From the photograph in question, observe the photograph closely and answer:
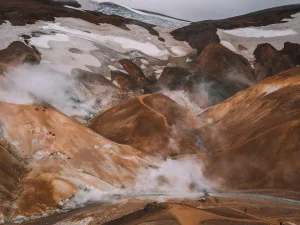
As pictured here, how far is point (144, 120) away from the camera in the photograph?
63.9m

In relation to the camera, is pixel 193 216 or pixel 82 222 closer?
pixel 193 216

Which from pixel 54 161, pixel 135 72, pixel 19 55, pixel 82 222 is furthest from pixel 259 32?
pixel 82 222

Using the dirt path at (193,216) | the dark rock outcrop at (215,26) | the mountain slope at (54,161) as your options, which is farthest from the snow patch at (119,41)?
the dirt path at (193,216)

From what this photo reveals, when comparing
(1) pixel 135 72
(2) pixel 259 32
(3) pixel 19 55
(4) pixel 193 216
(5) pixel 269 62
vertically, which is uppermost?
(4) pixel 193 216

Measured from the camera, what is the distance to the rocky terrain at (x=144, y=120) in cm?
3306

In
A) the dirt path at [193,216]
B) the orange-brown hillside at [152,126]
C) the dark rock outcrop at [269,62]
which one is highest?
the dirt path at [193,216]

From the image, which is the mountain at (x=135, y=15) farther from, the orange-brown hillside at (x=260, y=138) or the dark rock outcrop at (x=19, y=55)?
the orange-brown hillside at (x=260, y=138)

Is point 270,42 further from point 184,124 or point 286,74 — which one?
point 184,124

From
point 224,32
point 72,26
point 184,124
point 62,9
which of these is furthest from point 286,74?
point 62,9

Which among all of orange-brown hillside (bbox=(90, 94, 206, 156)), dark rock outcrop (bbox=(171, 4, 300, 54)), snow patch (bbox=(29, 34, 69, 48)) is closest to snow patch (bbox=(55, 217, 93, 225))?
orange-brown hillside (bbox=(90, 94, 206, 156))

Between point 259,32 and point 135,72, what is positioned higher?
point 259,32

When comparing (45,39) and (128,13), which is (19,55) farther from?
(128,13)

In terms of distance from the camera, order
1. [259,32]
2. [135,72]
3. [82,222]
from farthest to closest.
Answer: [259,32] → [135,72] → [82,222]

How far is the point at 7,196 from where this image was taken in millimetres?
33281
